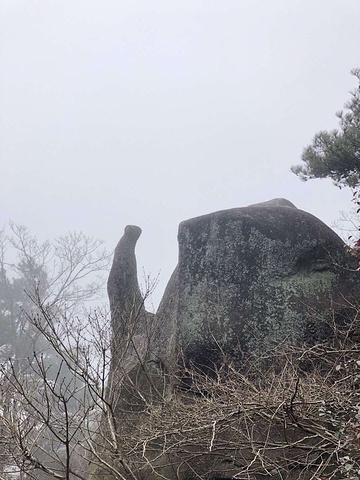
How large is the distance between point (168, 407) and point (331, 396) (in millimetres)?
1805

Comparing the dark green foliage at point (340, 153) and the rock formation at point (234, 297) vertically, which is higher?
the dark green foliage at point (340, 153)

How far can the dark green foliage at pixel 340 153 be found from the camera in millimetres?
6445

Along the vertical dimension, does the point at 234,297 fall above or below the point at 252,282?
below

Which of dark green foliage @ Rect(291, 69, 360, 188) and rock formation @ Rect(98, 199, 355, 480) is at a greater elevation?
dark green foliage @ Rect(291, 69, 360, 188)

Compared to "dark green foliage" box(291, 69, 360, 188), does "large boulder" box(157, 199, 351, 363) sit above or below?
below

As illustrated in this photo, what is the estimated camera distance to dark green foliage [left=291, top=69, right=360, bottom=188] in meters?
6.45

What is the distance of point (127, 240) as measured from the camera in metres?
Result: 8.66

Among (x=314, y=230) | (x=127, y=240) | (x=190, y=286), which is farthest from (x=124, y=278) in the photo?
(x=314, y=230)

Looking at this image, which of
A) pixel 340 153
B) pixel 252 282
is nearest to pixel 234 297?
pixel 252 282

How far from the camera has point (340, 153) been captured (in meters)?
6.52

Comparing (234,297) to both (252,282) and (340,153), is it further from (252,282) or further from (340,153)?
(340,153)

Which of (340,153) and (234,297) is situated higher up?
(340,153)

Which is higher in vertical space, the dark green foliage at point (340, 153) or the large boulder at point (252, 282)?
the dark green foliage at point (340, 153)

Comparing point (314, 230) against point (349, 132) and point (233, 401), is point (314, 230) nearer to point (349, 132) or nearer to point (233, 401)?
point (349, 132)
